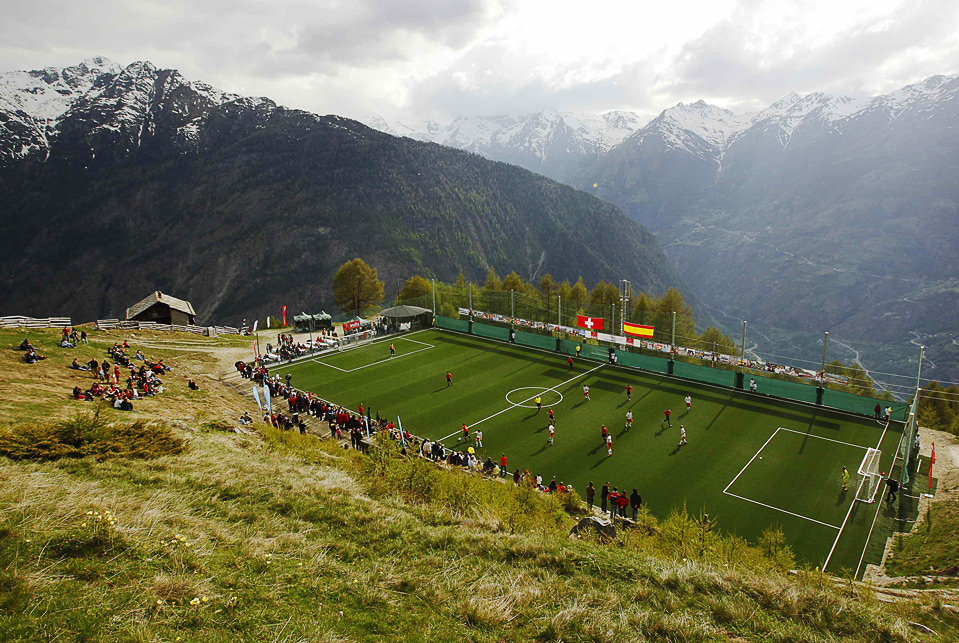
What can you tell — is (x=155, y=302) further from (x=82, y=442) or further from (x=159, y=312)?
(x=82, y=442)

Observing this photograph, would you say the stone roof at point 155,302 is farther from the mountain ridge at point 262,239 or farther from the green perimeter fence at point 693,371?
the mountain ridge at point 262,239

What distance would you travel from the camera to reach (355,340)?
181ft

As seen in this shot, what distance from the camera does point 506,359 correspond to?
157 ft

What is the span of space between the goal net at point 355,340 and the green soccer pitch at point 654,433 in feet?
14.7

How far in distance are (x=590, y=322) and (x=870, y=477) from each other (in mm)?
25778

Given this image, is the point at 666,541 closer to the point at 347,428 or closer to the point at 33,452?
the point at 33,452

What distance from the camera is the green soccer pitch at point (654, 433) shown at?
77.2ft

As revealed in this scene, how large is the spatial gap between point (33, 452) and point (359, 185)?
591 ft

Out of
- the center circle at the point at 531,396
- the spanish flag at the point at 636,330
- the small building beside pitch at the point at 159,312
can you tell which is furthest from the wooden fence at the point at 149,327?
the spanish flag at the point at 636,330

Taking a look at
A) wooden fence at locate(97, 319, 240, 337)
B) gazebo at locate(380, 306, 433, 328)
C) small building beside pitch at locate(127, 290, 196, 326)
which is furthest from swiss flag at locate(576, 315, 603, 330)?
small building beside pitch at locate(127, 290, 196, 326)

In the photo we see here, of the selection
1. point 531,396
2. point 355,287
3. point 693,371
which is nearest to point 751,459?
point 693,371

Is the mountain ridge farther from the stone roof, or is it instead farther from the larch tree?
the stone roof

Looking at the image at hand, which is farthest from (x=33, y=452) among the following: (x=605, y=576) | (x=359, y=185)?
(x=359, y=185)

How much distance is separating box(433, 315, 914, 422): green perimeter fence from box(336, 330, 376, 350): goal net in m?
10.7
